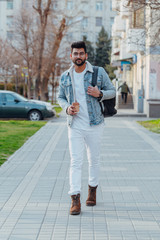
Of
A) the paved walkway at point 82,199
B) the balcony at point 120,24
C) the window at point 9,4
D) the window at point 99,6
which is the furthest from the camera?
the window at point 9,4

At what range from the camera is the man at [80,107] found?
5551 millimetres

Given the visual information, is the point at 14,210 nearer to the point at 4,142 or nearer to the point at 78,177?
the point at 78,177

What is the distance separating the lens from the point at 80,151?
5.61 metres

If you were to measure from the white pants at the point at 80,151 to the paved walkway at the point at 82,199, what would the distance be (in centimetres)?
35

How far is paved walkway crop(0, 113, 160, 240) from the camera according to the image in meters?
4.82

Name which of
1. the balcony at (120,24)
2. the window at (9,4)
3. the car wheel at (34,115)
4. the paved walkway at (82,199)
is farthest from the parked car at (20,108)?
the window at (9,4)

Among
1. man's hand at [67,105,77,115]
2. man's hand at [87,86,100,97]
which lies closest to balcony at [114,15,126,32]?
man's hand at [87,86,100,97]

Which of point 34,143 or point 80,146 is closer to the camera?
point 80,146

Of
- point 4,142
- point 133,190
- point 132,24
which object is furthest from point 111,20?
point 133,190

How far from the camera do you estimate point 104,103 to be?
5.75m

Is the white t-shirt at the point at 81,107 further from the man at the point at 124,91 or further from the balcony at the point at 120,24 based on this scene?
the balcony at the point at 120,24

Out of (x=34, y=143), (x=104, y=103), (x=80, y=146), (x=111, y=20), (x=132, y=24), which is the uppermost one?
(x=111, y=20)

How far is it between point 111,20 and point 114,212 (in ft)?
255

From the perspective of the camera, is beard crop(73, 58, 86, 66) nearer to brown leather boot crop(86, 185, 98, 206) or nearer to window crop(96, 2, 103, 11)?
brown leather boot crop(86, 185, 98, 206)
